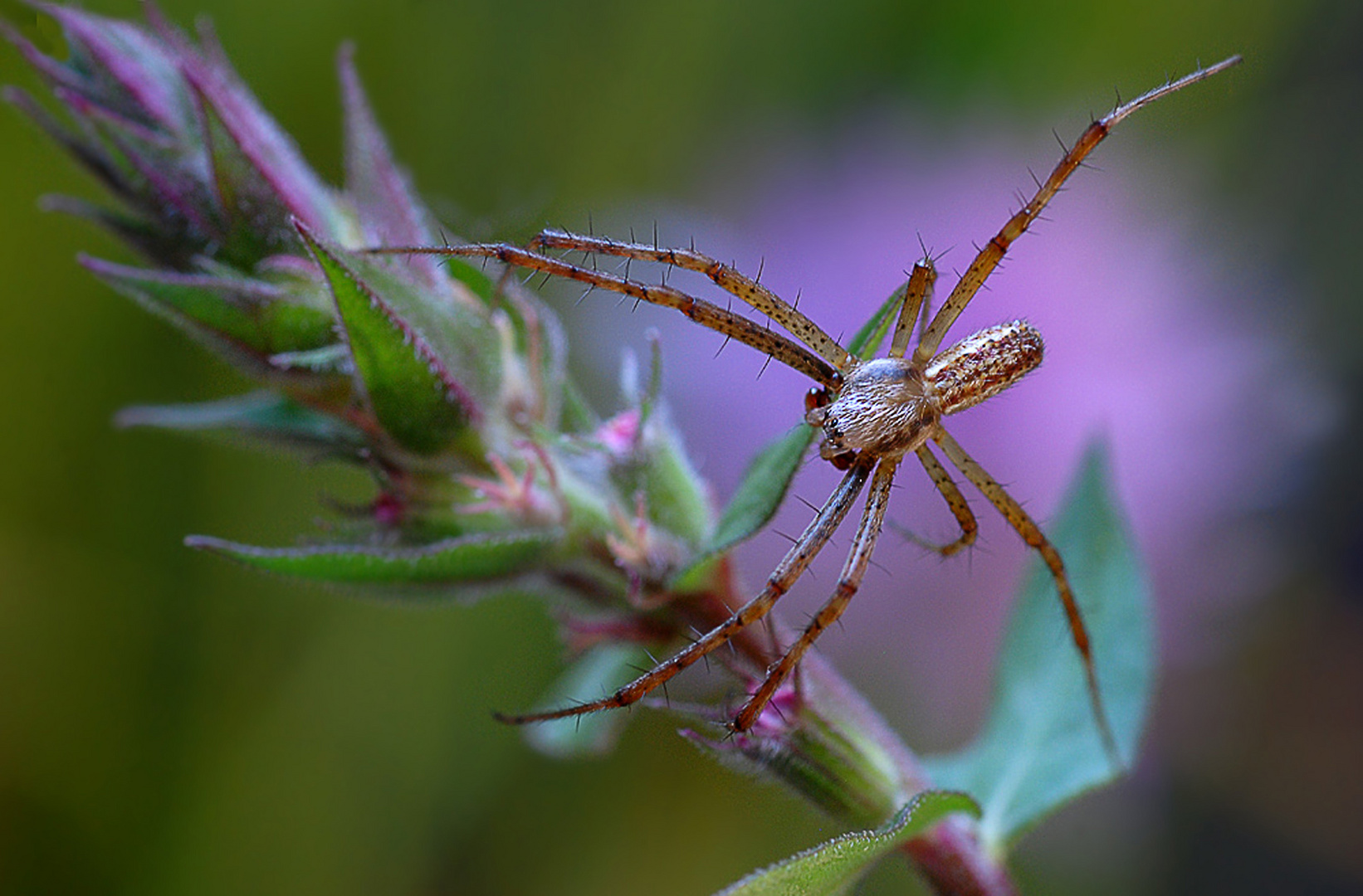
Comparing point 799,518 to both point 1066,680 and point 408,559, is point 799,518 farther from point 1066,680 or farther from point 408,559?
point 408,559

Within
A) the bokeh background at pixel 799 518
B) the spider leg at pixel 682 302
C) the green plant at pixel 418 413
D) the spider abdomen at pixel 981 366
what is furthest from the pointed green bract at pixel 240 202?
the bokeh background at pixel 799 518

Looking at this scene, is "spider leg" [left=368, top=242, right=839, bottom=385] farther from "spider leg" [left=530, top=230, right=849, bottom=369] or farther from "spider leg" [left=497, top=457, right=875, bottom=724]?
"spider leg" [left=497, top=457, right=875, bottom=724]

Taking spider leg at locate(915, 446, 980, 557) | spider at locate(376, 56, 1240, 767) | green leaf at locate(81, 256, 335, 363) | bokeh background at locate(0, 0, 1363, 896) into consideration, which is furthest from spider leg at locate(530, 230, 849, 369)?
bokeh background at locate(0, 0, 1363, 896)

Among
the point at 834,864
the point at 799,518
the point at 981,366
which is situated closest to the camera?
the point at 834,864

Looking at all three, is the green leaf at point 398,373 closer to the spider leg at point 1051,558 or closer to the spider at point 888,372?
the spider at point 888,372

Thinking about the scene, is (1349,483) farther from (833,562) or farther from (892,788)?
(892,788)

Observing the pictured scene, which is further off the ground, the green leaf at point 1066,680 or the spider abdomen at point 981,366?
the spider abdomen at point 981,366

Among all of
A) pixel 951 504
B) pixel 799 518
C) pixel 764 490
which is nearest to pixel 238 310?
pixel 764 490

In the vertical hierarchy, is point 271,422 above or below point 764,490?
above
